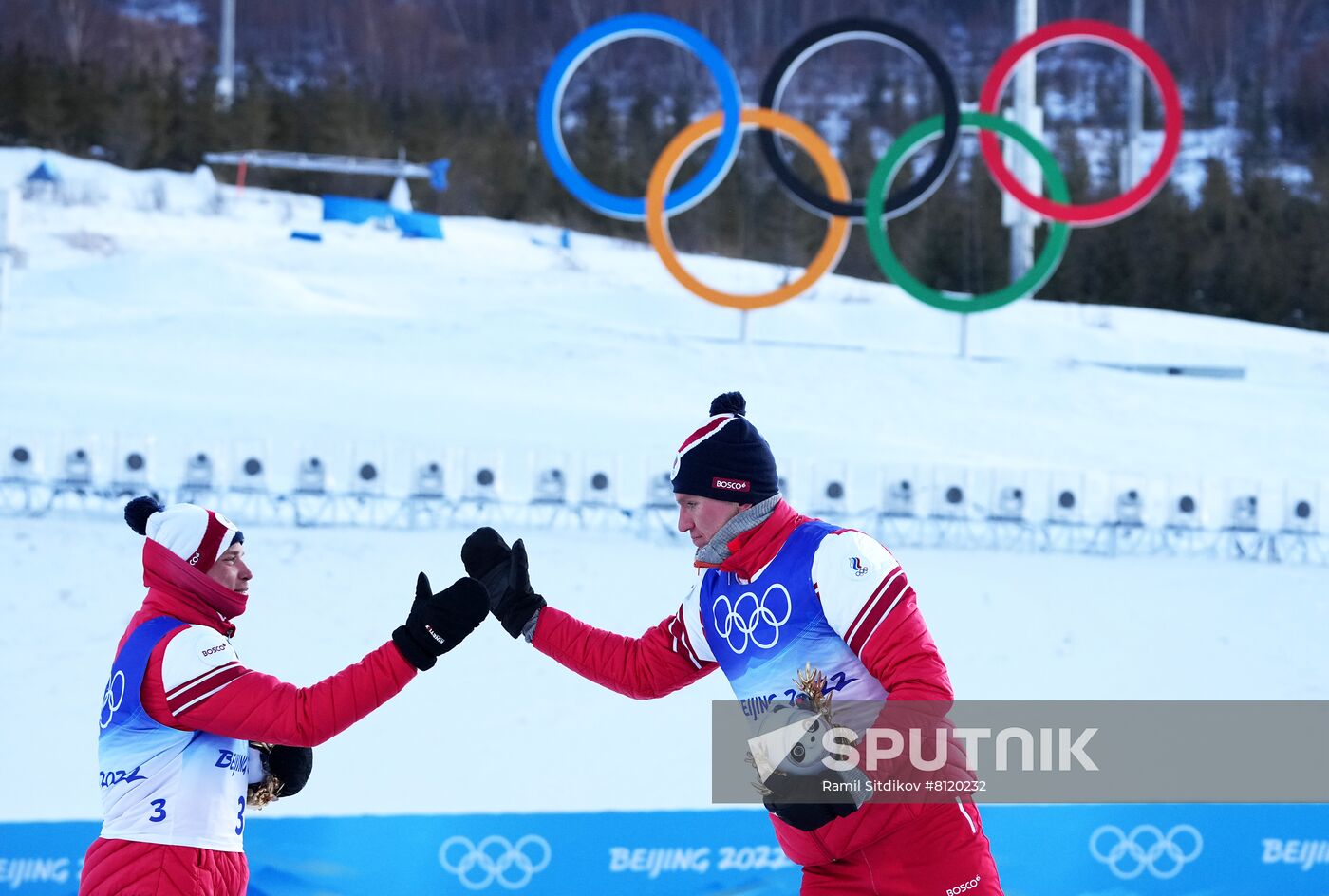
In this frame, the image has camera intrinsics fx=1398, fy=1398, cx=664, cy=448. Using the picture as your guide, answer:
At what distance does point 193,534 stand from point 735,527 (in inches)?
31.7

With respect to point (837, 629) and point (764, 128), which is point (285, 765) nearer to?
point (837, 629)

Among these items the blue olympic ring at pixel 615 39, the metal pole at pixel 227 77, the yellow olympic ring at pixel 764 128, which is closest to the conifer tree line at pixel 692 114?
the metal pole at pixel 227 77

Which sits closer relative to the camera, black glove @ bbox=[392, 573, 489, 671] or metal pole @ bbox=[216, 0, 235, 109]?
black glove @ bbox=[392, 573, 489, 671]

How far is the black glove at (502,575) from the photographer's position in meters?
2.30

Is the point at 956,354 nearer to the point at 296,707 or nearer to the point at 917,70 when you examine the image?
the point at 296,707

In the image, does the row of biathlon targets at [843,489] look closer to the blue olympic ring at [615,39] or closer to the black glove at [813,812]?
the blue olympic ring at [615,39]

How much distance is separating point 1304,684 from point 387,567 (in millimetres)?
3304

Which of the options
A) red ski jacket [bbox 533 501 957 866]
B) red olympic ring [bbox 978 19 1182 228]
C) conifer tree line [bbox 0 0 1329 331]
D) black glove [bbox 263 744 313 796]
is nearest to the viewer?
red ski jacket [bbox 533 501 957 866]

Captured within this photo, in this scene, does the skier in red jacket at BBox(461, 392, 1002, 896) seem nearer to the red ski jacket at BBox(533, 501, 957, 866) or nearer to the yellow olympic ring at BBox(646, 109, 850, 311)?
the red ski jacket at BBox(533, 501, 957, 866)

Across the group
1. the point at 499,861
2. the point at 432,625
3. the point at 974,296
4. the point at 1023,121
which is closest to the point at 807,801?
the point at 432,625

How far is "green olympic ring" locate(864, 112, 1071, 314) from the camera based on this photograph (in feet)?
19.7

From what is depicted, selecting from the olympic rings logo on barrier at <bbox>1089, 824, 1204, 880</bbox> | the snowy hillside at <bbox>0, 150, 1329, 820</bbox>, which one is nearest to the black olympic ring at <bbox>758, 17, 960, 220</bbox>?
the snowy hillside at <bbox>0, 150, 1329, 820</bbox>

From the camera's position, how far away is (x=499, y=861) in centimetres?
373

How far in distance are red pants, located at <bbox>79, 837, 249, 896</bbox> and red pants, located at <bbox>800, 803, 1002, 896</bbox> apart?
0.95 m
